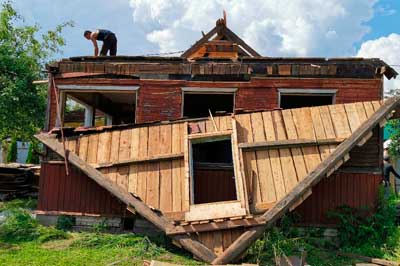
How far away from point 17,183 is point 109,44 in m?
6.95

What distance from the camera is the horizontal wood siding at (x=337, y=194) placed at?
941 cm

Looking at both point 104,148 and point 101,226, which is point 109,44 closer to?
point 104,148

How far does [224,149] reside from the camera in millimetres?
12539

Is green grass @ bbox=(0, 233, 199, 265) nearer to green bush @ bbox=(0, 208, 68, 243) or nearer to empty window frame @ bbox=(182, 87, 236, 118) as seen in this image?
green bush @ bbox=(0, 208, 68, 243)

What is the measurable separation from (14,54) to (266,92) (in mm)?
11910

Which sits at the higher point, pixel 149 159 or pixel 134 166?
pixel 149 159

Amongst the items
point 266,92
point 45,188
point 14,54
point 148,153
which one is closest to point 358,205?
point 266,92

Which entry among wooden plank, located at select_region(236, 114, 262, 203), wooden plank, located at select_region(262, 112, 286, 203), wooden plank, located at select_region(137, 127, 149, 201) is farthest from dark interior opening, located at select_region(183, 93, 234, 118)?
wooden plank, located at select_region(262, 112, 286, 203)

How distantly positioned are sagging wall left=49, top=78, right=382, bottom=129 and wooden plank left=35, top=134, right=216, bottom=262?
1806 mm

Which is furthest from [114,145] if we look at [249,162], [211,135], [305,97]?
[305,97]

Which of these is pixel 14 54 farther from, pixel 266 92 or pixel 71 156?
pixel 266 92

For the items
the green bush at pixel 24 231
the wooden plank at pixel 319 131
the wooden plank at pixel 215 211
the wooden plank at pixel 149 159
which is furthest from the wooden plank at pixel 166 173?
the wooden plank at pixel 319 131

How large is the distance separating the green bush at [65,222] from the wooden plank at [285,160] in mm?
5499

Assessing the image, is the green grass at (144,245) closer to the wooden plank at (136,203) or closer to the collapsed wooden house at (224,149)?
the wooden plank at (136,203)
